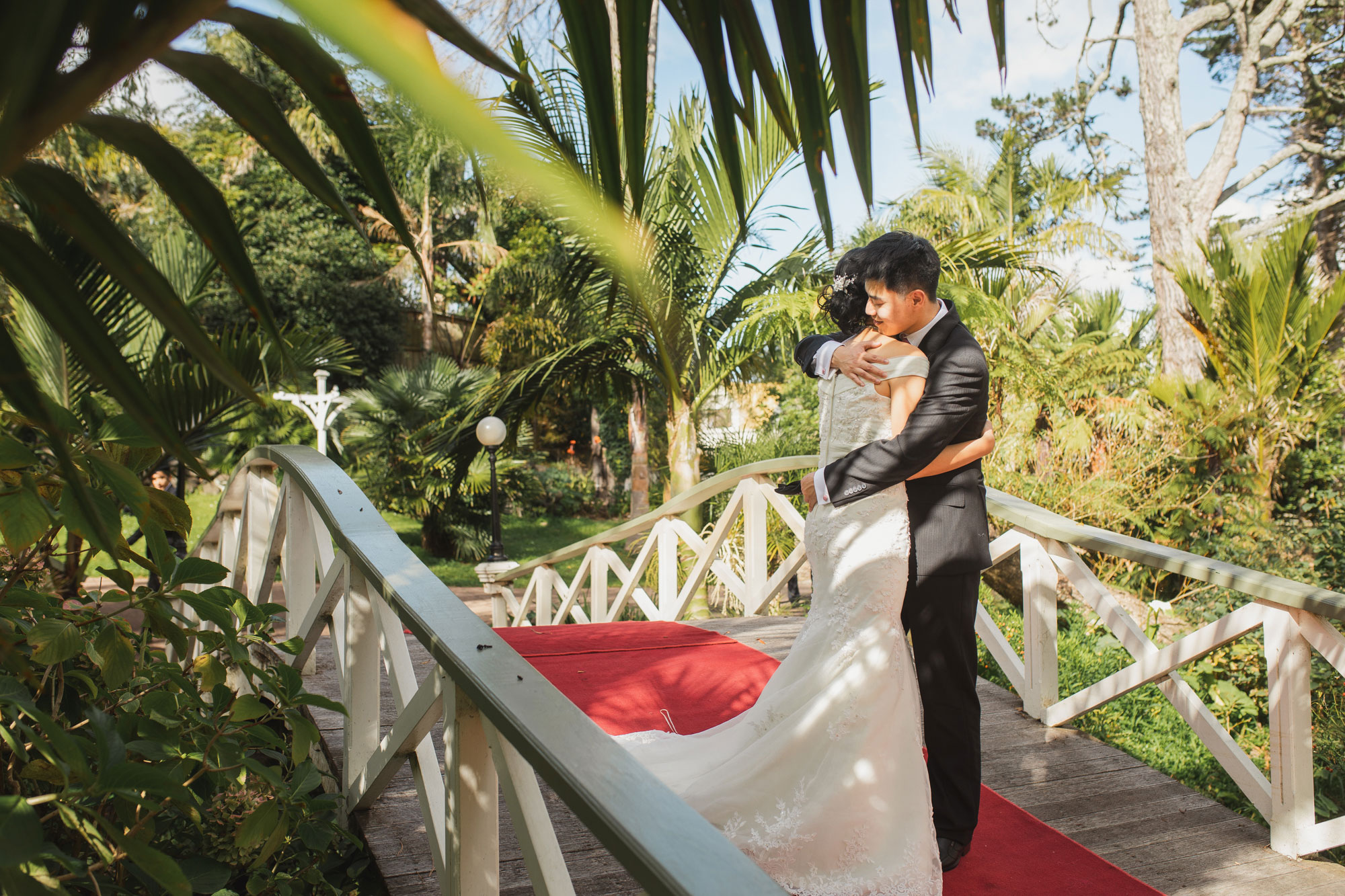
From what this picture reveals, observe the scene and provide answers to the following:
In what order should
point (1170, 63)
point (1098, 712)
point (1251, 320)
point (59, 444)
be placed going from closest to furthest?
point (59, 444) → point (1098, 712) → point (1251, 320) → point (1170, 63)

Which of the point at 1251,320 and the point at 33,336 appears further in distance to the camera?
the point at 1251,320

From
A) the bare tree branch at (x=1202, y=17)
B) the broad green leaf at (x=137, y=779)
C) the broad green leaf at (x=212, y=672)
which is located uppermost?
the bare tree branch at (x=1202, y=17)

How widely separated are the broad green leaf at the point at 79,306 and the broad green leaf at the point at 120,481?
913mm

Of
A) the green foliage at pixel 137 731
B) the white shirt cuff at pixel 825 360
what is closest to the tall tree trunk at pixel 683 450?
the white shirt cuff at pixel 825 360

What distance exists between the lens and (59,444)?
0.55m

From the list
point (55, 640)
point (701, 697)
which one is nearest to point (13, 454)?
point (55, 640)

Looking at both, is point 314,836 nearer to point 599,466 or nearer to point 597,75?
point 597,75

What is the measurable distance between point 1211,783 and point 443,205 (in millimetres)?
18923

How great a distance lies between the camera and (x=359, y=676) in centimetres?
230

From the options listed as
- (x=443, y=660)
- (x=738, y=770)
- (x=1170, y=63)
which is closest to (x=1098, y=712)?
(x=738, y=770)

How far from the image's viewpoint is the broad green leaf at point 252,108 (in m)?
0.55

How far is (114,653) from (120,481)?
32 centimetres

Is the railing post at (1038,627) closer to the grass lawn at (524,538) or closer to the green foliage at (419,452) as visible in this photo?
the grass lawn at (524,538)

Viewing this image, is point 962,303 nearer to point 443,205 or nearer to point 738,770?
point 738,770
